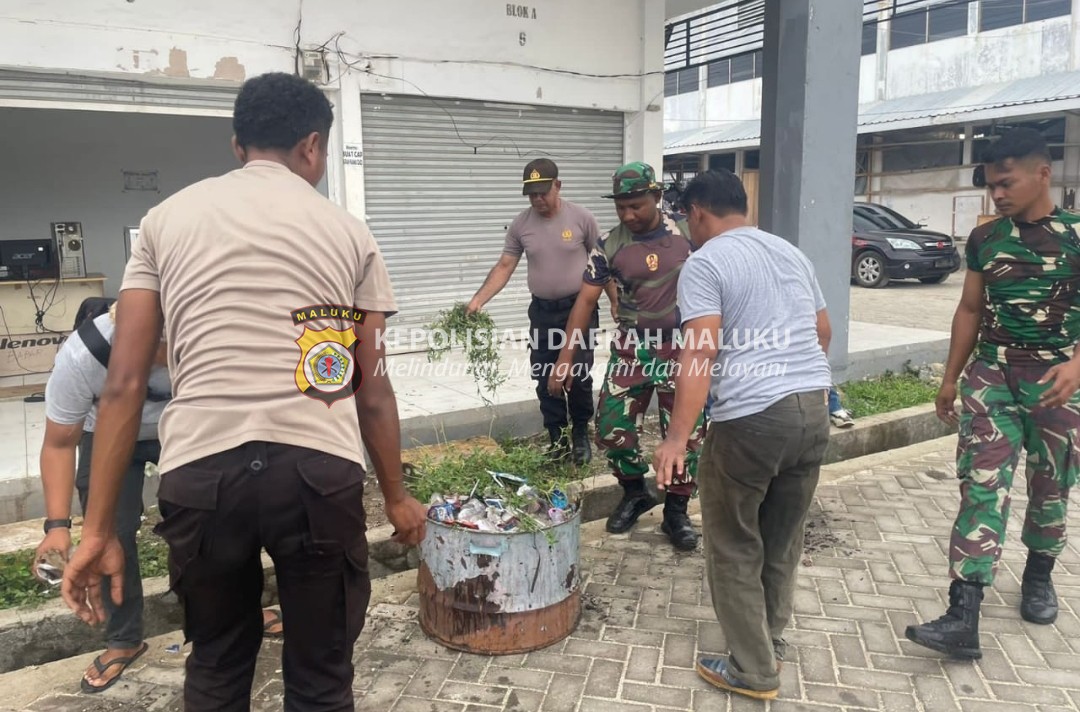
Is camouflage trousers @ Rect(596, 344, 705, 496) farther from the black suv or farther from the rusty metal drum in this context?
the black suv

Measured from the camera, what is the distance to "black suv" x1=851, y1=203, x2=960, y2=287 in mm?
15297

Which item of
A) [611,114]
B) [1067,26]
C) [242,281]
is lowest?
[242,281]

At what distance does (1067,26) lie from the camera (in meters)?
19.1

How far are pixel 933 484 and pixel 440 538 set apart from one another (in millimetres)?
3690

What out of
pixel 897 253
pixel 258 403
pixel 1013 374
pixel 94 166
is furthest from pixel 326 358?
pixel 897 253

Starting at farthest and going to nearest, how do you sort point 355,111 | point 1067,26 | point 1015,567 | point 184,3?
point 1067,26
point 355,111
point 184,3
point 1015,567

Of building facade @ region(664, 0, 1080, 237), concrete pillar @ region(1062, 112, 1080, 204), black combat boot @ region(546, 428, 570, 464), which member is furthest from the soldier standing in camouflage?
concrete pillar @ region(1062, 112, 1080, 204)

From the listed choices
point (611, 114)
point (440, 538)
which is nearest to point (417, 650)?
point (440, 538)

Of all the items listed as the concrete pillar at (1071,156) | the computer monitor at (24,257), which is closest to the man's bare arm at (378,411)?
the computer monitor at (24,257)

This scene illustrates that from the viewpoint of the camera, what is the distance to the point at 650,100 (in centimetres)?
945

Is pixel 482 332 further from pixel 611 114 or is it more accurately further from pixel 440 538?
pixel 611 114

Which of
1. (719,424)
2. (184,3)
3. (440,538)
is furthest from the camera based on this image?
(184,3)

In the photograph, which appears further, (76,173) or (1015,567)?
(76,173)

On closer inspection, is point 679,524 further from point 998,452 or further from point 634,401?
point 998,452
